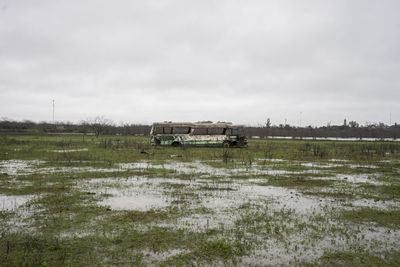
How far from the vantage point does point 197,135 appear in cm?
3462

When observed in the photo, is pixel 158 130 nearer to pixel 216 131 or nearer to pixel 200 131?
pixel 200 131

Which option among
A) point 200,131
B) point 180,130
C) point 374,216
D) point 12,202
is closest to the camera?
point 374,216

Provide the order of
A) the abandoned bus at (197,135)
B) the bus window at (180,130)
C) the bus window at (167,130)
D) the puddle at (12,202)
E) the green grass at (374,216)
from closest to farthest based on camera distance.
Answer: the green grass at (374,216)
the puddle at (12,202)
the abandoned bus at (197,135)
the bus window at (180,130)
the bus window at (167,130)

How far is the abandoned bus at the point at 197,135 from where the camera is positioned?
34.4 metres

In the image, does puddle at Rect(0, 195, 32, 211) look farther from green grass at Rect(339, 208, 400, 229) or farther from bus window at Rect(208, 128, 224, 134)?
bus window at Rect(208, 128, 224, 134)

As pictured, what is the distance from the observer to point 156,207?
317 inches

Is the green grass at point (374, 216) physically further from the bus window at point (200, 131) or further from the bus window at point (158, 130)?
the bus window at point (158, 130)

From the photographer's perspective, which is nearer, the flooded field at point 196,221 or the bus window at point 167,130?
the flooded field at point 196,221

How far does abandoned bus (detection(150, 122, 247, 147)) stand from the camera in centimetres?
3444

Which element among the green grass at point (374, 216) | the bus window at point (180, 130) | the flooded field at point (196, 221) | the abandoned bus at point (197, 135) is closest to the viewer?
the flooded field at point (196, 221)

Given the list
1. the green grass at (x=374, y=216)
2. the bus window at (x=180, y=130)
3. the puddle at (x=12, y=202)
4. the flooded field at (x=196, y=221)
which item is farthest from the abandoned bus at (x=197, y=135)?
the green grass at (x=374, y=216)

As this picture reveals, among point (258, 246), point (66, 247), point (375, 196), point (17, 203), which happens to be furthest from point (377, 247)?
Result: point (17, 203)

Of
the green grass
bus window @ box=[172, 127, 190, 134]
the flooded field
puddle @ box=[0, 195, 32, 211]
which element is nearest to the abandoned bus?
bus window @ box=[172, 127, 190, 134]

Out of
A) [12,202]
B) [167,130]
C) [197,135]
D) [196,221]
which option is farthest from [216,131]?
[196,221]
